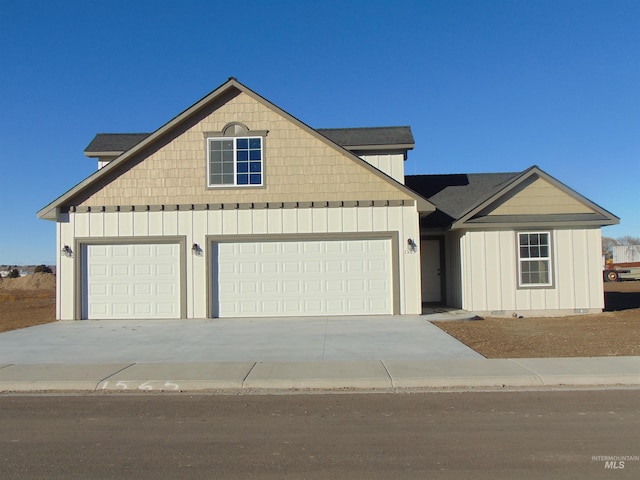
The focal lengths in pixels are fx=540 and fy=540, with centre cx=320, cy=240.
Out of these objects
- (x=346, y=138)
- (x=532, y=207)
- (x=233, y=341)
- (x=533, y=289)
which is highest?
(x=346, y=138)

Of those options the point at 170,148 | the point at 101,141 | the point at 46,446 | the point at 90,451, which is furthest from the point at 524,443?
the point at 101,141

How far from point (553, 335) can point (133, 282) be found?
38.7ft

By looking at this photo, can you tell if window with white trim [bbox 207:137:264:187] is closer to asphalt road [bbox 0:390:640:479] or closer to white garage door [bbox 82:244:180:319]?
white garage door [bbox 82:244:180:319]

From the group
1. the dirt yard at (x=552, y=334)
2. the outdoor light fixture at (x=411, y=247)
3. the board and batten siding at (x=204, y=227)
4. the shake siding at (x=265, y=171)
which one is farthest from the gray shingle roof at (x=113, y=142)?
the outdoor light fixture at (x=411, y=247)

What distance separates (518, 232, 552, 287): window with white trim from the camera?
16516mm

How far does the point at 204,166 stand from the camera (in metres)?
16.6

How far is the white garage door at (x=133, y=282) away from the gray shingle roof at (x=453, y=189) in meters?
8.74

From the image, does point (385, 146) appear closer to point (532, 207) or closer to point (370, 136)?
point (370, 136)

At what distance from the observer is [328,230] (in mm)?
16312

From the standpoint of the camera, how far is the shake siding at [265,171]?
53.9 feet

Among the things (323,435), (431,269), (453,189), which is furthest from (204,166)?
(323,435)

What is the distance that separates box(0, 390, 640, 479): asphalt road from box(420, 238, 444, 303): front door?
11786 mm

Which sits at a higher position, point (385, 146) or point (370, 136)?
point (370, 136)

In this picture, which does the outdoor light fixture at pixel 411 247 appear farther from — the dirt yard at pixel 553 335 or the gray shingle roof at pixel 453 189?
the dirt yard at pixel 553 335
